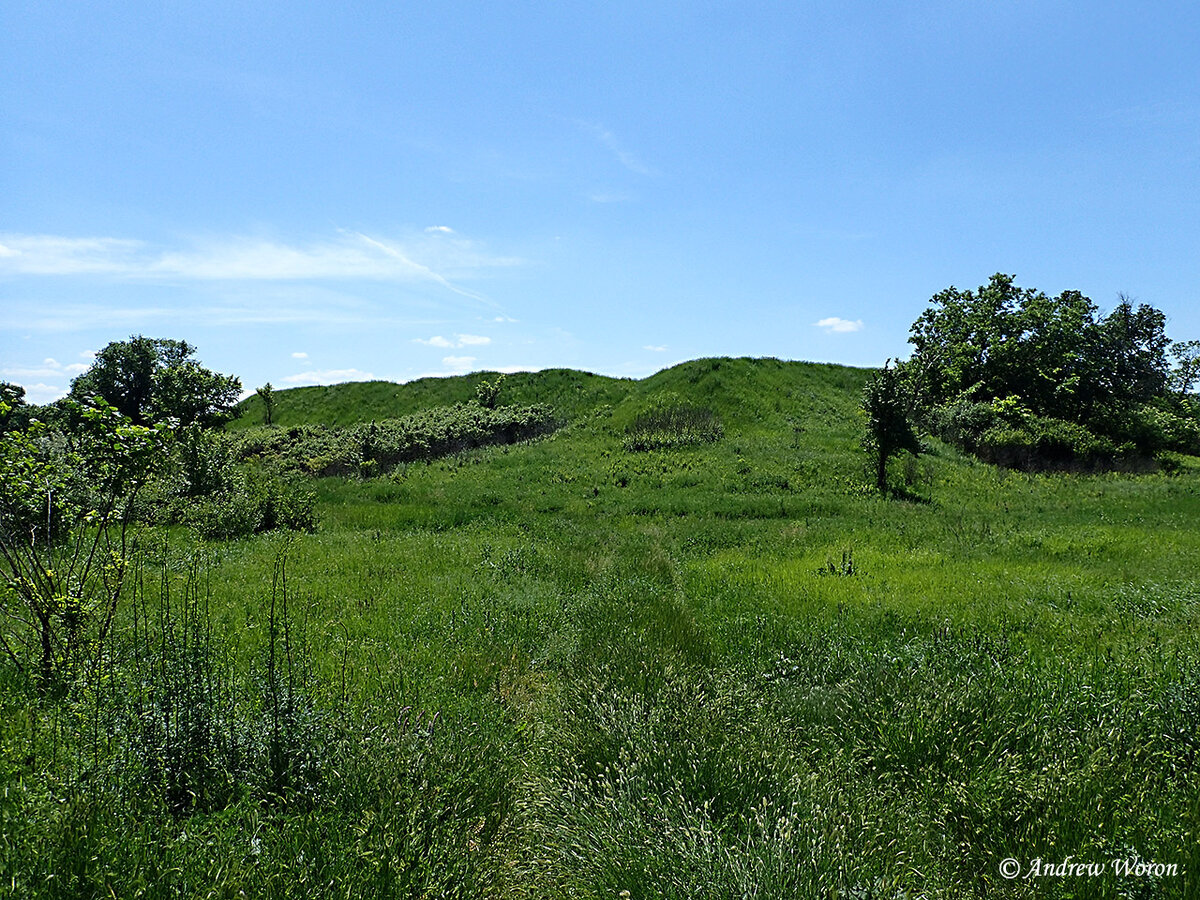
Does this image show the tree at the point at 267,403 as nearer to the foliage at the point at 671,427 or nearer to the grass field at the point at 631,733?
the foliage at the point at 671,427

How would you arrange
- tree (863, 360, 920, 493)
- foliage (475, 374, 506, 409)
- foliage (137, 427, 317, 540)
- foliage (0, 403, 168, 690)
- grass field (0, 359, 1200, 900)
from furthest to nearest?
foliage (475, 374, 506, 409), tree (863, 360, 920, 493), foliage (137, 427, 317, 540), foliage (0, 403, 168, 690), grass field (0, 359, 1200, 900)

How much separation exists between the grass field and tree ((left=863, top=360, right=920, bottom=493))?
10004 mm

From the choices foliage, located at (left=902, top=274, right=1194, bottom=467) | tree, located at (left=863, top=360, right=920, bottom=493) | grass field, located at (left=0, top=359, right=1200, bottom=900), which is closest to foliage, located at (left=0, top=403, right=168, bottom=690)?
grass field, located at (left=0, top=359, right=1200, bottom=900)

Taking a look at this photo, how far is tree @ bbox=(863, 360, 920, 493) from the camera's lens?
72.9 ft

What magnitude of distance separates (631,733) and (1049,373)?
44.6 metres

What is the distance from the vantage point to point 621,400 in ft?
142

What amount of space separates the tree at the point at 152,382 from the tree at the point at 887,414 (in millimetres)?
50920

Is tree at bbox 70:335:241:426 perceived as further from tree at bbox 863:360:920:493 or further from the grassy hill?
tree at bbox 863:360:920:493

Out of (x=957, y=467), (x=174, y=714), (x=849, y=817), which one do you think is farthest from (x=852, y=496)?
(x=174, y=714)

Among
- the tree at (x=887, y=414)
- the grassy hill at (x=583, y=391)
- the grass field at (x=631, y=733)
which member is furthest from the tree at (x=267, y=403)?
the tree at (x=887, y=414)

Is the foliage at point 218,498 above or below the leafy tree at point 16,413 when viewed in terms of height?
below

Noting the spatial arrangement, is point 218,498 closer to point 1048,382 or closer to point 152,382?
point 152,382

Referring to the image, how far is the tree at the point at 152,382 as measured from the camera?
48.1 m

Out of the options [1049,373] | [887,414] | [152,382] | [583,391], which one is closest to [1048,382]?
[1049,373]
